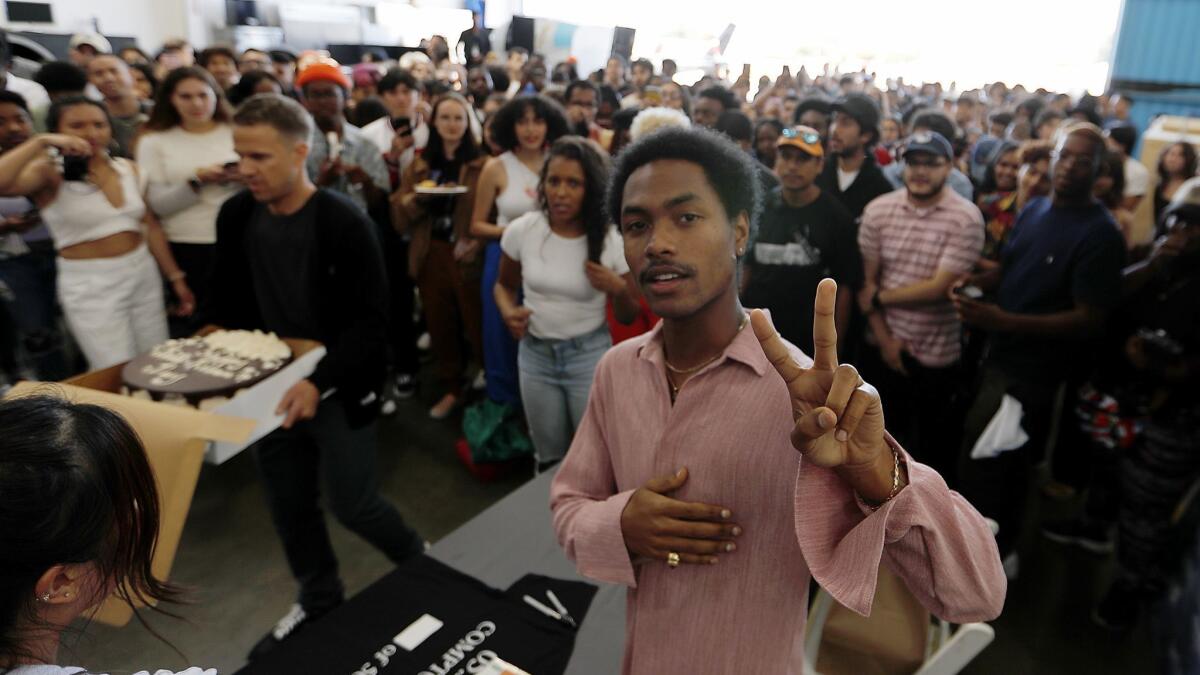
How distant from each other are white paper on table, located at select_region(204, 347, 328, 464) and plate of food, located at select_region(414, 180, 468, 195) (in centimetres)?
171

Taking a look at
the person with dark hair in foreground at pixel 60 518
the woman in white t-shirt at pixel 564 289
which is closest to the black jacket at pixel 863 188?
the woman in white t-shirt at pixel 564 289

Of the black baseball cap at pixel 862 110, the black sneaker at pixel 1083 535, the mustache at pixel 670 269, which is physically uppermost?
the black baseball cap at pixel 862 110

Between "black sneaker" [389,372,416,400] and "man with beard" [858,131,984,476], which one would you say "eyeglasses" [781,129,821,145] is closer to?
"man with beard" [858,131,984,476]

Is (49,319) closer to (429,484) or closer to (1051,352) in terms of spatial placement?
(429,484)

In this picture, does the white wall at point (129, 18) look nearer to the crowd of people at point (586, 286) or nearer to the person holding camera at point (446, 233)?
the crowd of people at point (586, 286)

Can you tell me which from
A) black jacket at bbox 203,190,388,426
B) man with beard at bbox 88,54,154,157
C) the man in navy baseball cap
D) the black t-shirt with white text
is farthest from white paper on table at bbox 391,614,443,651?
man with beard at bbox 88,54,154,157

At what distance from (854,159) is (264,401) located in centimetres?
309

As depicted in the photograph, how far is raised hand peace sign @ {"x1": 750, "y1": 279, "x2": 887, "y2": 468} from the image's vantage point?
2.54ft

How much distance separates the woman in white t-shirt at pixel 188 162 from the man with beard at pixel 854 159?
283 centimetres

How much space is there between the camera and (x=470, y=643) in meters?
1.65

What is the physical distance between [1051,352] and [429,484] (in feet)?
8.60

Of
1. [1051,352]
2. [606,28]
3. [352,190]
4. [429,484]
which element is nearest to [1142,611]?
[1051,352]

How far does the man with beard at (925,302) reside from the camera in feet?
9.12

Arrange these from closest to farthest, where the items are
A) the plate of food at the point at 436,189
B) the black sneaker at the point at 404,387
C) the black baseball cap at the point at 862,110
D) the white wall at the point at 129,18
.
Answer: the plate of food at the point at 436,189 → the black baseball cap at the point at 862,110 → the black sneaker at the point at 404,387 → the white wall at the point at 129,18
